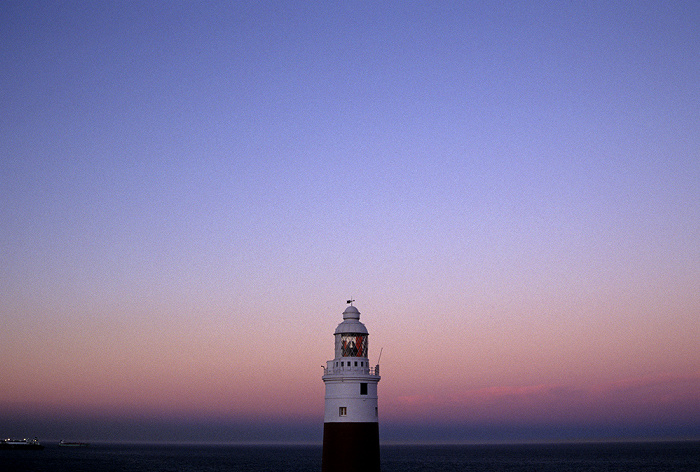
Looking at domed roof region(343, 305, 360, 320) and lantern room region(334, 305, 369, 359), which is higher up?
domed roof region(343, 305, 360, 320)

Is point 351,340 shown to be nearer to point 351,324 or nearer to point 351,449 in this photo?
point 351,324

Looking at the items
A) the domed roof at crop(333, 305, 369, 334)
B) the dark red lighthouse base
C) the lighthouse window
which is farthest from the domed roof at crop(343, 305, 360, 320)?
the dark red lighthouse base

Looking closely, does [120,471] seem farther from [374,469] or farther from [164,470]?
[374,469]

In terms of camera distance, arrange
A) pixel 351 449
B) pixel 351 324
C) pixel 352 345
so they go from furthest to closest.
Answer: pixel 351 324 < pixel 352 345 < pixel 351 449

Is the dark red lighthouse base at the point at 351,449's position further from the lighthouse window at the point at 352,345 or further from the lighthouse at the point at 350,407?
the lighthouse window at the point at 352,345

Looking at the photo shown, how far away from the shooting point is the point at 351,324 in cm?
4056

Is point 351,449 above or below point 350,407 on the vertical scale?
below

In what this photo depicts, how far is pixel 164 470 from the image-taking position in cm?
13812

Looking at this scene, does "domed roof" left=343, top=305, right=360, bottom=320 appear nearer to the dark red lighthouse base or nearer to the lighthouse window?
the lighthouse window

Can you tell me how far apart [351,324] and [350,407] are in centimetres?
488

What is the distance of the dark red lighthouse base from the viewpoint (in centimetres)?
3872

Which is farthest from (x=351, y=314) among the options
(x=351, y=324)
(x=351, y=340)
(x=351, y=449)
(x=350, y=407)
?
(x=351, y=449)

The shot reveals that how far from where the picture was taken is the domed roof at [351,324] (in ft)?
132

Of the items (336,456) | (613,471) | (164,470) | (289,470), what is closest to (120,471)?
(164,470)
